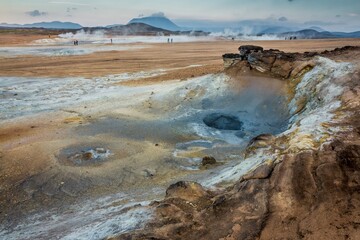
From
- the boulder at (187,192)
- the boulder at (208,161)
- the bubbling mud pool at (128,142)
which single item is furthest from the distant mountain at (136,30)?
the boulder at (187,192)

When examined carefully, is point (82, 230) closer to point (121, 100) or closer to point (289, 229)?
point (289, 229)

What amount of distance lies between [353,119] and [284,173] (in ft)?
6.50

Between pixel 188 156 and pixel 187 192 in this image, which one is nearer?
A: pixel 187 192

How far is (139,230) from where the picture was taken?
4.29 meters

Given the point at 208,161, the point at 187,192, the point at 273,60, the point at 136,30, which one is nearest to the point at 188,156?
the point at 208,161

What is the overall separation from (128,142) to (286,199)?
5.71 meters

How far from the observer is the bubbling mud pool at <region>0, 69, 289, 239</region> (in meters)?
6.00

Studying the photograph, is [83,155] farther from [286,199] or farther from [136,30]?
[136,30]

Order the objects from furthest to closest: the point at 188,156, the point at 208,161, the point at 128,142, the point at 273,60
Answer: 1. the point at 273,60
2. the point at 128,142
3. the point at 188,156
4. the point at 208,161

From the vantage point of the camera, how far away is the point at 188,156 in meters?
8.54

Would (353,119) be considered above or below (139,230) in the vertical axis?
above

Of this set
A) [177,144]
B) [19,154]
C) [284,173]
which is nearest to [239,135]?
[177,144]

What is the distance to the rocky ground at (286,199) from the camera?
3.91 m

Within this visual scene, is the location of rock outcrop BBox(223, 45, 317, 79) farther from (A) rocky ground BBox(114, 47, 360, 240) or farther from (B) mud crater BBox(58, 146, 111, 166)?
(B) mud crater BBox(58, 146, 111, 166)
